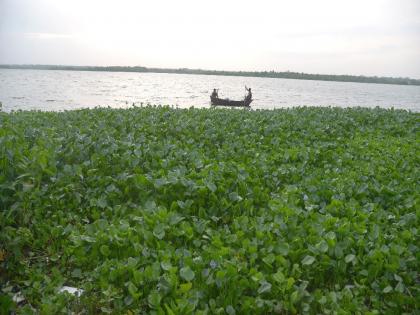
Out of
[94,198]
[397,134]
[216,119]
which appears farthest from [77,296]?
[397,134]

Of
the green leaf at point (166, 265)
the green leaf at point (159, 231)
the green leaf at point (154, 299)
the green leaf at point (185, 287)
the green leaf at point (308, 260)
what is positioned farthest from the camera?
the green leaf at point (159, 231)

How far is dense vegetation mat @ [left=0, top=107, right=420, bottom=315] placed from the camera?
3775 millimetres

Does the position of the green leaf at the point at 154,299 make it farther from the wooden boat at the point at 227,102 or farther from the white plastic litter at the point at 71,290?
the wooden boat at the point at 227,102

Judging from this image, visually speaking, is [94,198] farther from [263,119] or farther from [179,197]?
[263,119]

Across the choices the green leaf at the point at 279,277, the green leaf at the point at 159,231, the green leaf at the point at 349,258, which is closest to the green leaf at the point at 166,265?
the green leaf at the point at 159,231

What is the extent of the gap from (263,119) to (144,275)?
899cm

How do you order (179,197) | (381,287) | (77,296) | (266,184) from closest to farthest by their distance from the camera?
(77,296) < (381,287) < (179,197) < (266,184)

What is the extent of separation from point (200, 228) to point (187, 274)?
1.08 metres

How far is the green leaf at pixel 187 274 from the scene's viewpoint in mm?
3770

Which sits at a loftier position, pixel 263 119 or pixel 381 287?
pixel 263 119

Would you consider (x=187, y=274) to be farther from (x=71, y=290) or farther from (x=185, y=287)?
(x=71, y=290)

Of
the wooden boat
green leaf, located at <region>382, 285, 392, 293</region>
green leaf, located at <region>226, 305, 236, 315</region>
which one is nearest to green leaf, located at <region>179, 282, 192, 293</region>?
green leaf, located at <region>226, 305, 236, 315</region>

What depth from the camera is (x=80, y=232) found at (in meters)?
4.97

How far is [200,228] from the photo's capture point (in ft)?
15.9
